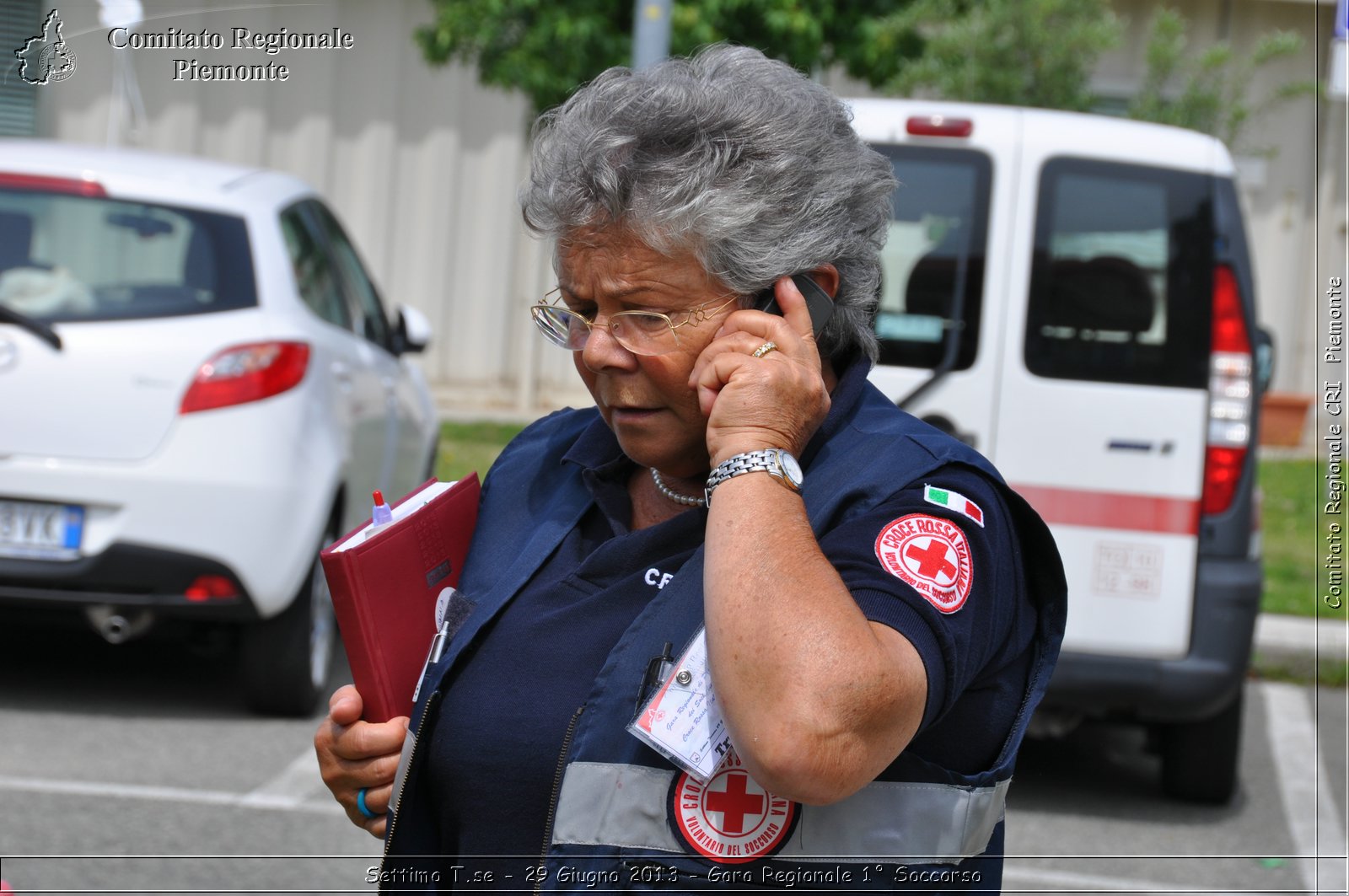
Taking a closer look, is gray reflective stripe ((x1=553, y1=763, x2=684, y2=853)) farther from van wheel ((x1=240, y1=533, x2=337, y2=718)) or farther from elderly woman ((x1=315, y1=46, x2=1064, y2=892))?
van wheel ((x1=240, y1=533, x2=337, y2=718))

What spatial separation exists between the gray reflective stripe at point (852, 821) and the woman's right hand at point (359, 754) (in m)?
0.37

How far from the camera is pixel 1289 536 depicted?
9.73 meters

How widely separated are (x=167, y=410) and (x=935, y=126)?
261cm

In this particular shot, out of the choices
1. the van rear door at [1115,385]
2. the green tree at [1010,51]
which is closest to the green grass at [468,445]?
the green tree at [1010,51]

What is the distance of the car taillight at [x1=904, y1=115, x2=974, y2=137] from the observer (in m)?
4.95

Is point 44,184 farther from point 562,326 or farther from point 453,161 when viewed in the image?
point 453,161

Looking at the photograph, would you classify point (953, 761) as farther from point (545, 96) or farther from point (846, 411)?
point (545, 96)

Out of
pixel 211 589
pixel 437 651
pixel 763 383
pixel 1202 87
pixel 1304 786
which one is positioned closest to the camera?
pixel 763 383

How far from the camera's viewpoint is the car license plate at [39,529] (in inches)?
196

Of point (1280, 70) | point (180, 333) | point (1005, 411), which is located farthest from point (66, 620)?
point (1280, 70)

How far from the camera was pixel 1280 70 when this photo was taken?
1304 cm

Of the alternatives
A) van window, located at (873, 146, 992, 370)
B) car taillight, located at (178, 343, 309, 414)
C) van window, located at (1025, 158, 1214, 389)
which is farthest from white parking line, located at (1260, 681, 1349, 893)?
car taillight, located at (178, 343, 309, 414)

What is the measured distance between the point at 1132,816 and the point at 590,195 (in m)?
4.01

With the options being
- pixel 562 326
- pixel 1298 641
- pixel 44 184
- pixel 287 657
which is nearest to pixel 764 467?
pixel 562 326
